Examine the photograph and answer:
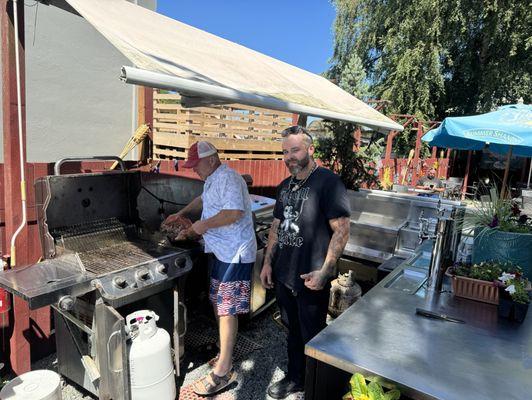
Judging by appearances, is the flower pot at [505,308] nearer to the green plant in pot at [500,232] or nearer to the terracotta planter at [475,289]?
the terracotta planter at [475,289]

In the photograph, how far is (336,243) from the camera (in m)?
2.29

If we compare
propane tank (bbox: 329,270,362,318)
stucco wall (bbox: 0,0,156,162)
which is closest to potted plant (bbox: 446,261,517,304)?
propane tank (bbox: 329,270,362,318)

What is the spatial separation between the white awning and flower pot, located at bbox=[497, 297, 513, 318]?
160 cm

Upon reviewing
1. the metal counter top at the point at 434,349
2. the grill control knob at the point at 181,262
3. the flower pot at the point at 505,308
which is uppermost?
the flower pot at the point at 505,308

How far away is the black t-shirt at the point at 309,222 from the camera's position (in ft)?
7.55

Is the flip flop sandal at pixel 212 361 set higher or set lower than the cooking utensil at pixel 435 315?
lower

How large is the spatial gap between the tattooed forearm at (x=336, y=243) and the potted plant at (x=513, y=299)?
85 centimetres

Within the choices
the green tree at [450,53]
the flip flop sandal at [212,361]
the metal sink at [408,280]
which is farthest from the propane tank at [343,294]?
the green tree at [450,53]

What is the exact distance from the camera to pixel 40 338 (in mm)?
2990

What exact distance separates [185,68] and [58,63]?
3.88m

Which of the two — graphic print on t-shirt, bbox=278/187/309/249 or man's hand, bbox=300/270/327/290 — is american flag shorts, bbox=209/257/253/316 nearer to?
graphic print on t-shirt, bbox=278/187/309/249

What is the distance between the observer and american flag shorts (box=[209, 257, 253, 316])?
261cm

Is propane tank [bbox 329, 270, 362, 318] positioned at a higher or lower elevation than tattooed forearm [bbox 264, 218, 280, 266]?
lower

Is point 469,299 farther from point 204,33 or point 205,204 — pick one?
point 204,33
